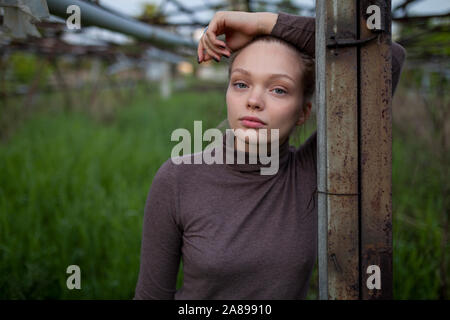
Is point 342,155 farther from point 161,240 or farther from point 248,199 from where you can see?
point 161,240

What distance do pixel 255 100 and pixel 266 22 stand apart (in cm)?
26

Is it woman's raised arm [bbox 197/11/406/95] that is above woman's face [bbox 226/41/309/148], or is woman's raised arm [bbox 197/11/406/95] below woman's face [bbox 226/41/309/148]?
above

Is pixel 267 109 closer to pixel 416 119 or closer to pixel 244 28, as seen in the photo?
pixel 244 28

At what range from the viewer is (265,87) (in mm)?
1165

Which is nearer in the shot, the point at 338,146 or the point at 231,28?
the point at 338,146

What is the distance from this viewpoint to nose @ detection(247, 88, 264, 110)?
1123mm

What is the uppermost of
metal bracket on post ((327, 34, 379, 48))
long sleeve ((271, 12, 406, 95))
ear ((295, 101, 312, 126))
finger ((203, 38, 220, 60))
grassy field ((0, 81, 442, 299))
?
long sleeve ((271, 12, 406, 95))

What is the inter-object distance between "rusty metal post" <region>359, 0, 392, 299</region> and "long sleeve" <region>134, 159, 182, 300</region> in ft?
2.15

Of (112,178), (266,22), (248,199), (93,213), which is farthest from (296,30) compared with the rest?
(112,178)

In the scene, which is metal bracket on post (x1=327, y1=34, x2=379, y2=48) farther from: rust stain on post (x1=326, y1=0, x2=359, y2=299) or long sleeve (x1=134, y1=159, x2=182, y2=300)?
long sleeve (x1=134, y1=159, x2=182, y2=300)

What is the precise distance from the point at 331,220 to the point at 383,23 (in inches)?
20.4

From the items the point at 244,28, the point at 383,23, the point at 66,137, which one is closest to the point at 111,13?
the point at 244,28

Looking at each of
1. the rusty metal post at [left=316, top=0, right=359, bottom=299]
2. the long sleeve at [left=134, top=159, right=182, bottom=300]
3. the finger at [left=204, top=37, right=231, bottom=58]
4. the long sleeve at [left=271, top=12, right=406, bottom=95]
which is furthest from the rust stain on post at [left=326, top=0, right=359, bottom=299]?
the long sleeve at [left=134, top=159, right=182, bottom=300]
